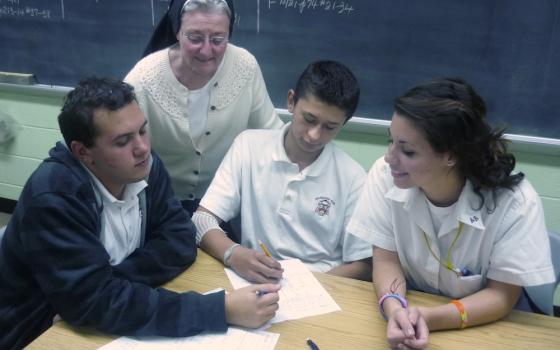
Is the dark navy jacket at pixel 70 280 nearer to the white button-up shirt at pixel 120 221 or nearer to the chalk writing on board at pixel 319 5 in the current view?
the white button-up shirt at pixel 120 221

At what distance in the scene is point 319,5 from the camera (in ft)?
7.27

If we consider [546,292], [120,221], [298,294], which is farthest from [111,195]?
[546,292]

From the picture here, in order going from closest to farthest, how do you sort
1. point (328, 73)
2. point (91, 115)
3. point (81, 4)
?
1. point (91, 115)
2. point (328, 73)
3. point (81, 4)

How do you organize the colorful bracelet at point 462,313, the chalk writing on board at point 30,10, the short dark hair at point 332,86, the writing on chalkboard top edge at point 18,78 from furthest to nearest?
the writing on chalkboard top edge at point 18,78, the chalk writing on board at point 30,10, the short dark hair at point 332,86, the colorful bracelet at point 462,313

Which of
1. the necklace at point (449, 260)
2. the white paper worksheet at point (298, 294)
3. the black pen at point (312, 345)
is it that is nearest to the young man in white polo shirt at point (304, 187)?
the white paper worksheet at point (298, 294)

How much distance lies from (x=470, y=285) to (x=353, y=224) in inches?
14.9

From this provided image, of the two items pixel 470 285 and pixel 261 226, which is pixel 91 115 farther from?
pixel 470 285

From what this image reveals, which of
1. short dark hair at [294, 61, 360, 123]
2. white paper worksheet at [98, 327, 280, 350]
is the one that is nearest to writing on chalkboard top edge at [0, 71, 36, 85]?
short dark hair at [294, 61, 360, 123]

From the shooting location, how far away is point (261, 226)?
5.73 feet

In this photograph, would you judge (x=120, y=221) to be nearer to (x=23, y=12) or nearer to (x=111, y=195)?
(x=111, y=195)

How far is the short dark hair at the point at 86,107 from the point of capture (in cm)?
124

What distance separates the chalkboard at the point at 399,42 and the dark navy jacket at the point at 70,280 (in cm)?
139

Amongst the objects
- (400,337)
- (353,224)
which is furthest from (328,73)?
(400,337)

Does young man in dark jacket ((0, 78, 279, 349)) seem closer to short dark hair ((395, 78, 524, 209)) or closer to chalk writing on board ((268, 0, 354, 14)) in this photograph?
short dark hair ((395, 78, 524, 209))
